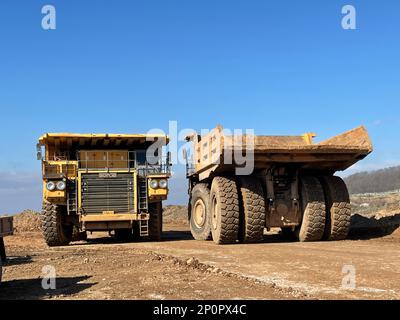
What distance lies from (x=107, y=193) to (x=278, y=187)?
4.46 m

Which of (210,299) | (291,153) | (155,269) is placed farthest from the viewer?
(291,153)

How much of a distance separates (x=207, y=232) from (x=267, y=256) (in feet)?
15.9

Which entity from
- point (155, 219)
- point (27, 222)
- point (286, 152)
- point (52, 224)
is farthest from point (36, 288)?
point (27, 222)

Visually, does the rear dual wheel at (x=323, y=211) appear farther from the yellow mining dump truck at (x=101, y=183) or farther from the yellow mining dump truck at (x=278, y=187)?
the yellow mining dump truck at (x=101, y=183)

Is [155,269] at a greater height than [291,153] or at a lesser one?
lesser

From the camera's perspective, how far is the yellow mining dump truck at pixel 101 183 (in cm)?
1355

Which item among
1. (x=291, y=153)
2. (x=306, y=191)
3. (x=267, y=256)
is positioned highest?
(x=291, y=153)

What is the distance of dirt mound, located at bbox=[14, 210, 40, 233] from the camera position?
83.8 feet

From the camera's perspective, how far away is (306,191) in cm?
1254

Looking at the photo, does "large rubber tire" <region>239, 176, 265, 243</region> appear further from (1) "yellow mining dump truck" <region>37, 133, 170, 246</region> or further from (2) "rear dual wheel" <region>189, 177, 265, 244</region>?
(1) "yellow mining dump truck" <region>37, 133, 170, 246</region>

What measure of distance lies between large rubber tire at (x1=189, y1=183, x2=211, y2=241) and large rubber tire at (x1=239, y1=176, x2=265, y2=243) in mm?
1582

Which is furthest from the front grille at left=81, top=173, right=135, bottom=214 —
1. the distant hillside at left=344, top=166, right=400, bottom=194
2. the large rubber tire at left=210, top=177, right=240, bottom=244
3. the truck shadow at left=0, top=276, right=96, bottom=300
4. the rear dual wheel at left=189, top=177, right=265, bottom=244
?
the distant hillside at left=344, top=166, right=400, bottom=194
